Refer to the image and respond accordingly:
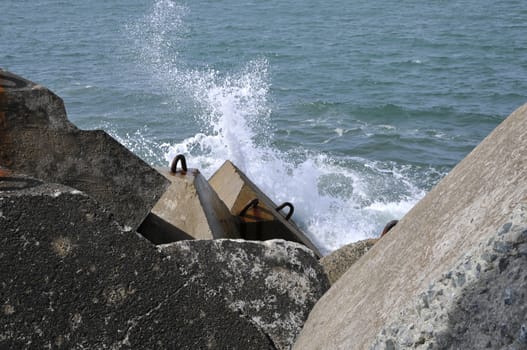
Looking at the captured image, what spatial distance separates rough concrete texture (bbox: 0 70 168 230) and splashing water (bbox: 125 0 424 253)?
248 inches

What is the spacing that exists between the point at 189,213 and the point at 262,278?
1.55 m

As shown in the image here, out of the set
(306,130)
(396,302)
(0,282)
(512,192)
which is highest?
(512,192)

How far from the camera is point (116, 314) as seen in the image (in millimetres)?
1946

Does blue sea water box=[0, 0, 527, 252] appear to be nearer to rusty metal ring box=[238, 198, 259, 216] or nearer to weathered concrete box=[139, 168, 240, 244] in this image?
rusty metal ring box=[238, 198, 259, 216]

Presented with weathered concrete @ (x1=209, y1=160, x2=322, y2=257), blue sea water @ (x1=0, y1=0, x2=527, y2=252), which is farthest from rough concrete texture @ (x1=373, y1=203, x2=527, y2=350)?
blue sea water @ (x1=0, y1=0, x2=527, y2=252)

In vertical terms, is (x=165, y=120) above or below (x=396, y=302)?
below

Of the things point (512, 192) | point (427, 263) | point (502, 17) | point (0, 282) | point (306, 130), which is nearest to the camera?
point (512, 192)

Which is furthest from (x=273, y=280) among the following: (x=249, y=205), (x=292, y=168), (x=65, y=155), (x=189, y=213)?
(x=292, y=168)

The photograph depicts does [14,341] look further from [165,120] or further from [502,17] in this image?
[502,17]

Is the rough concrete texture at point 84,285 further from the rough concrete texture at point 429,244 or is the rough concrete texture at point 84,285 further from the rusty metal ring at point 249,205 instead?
the rusty metal ring at point 249,205

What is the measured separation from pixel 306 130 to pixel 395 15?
42.9 ft

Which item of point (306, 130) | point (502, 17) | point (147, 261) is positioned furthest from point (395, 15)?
point (147, 261)

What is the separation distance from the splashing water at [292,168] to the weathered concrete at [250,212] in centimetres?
458

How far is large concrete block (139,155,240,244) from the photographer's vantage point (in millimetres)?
3777
